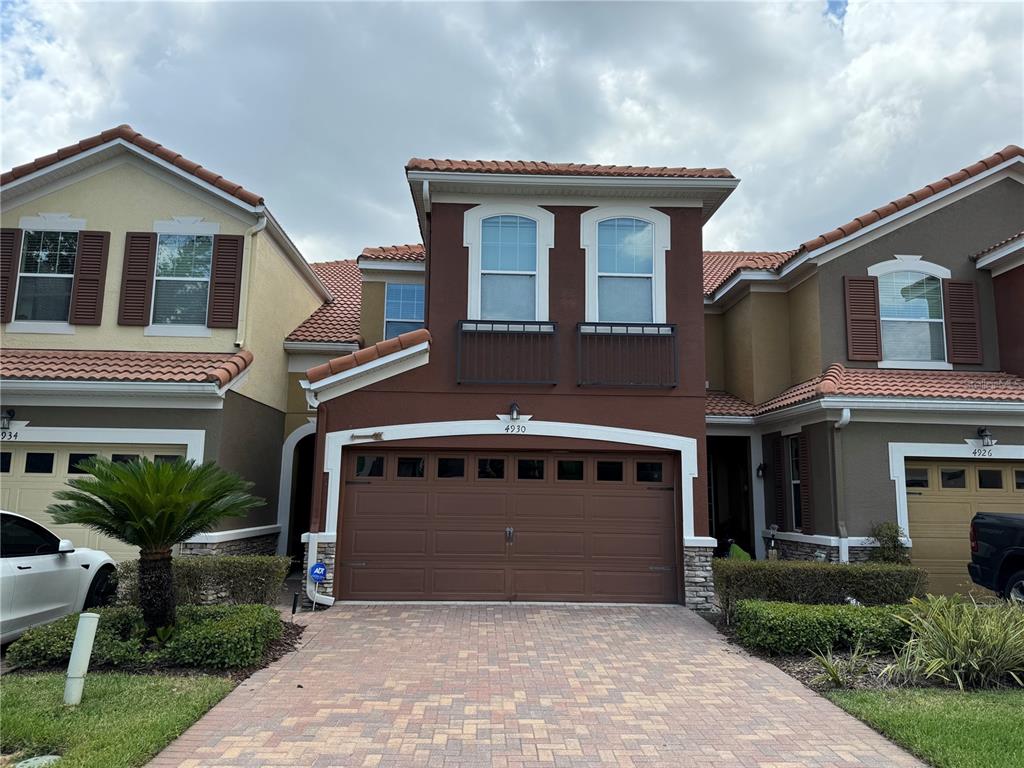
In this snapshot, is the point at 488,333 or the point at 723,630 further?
the point at 488,333

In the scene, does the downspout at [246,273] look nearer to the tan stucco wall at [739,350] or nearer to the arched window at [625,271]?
the arched window at [625,271]

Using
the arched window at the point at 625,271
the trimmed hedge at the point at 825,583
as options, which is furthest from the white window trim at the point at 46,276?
the trimmed hedge at the point at 825,583

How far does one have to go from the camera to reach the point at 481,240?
1116cm

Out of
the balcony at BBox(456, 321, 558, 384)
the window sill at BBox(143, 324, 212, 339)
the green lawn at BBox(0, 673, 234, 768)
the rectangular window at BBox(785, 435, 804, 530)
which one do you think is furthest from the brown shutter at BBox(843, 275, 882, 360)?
the window sill at BBox(143, 324, 212, 339)

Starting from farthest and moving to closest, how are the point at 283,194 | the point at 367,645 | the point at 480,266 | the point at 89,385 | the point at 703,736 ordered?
the point at 283,194, the point at 480,266, the point at 89,385, the point at 367,645, the point at 703,736

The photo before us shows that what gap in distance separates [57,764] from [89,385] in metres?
7.21

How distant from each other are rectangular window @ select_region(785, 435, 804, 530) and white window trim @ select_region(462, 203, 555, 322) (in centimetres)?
558

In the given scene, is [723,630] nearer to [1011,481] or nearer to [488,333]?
[488,333]

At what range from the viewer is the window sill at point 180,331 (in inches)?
457

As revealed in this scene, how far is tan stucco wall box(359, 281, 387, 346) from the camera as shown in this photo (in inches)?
564

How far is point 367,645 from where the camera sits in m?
7.87

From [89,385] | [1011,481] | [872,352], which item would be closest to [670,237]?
[872,352]

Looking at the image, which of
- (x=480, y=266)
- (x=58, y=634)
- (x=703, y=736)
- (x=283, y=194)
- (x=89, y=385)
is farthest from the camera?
(x=283, y=194)

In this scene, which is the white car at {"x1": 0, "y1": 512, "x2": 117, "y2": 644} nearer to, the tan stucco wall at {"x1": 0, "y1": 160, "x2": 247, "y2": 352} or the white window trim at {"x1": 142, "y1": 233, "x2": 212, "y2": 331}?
the white window trim at {"x1": 142, "y1": 233, "x2": 212, "y2": 331}
